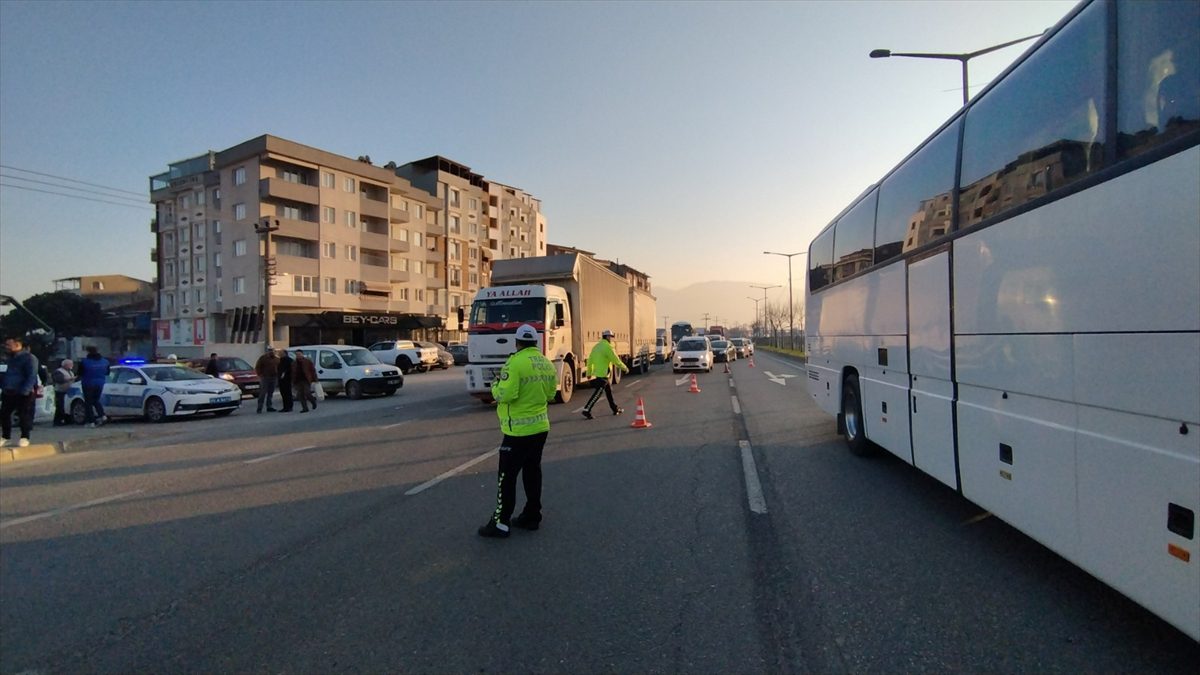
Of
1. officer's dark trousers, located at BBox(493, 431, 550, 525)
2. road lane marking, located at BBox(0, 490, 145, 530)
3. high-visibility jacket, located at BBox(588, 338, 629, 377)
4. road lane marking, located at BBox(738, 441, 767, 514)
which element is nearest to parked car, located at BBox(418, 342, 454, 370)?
high-visibility jacket, located at BBox(588, 338, 629, 377)

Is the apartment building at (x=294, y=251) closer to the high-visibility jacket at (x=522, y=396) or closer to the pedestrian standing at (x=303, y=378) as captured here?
the pedestrian standing at (x=303, y=378)

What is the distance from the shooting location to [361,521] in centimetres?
609

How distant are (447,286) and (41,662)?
208 feet

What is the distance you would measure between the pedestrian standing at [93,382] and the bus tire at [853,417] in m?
16.9

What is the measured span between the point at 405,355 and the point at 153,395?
782 inches

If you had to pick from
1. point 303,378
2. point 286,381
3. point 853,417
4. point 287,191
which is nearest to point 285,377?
point 286,381

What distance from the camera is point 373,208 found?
5400 cm

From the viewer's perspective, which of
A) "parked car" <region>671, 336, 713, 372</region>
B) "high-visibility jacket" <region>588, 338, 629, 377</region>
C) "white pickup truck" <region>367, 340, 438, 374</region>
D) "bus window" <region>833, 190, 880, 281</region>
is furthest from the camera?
"white pickup truck" <region>367, 340, 438, 374</region>

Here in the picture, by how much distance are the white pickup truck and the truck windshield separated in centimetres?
2099

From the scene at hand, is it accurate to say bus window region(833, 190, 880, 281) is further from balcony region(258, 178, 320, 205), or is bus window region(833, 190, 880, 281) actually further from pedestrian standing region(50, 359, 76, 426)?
balcony region(258, 178, 320, 205)

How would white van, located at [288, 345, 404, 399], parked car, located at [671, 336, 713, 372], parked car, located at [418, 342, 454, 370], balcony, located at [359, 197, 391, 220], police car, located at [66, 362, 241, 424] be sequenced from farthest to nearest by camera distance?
balcony, located at [359, 197, 391, 220]
parked car, located at [418, 342, 454, 370]
parked car, located at [671, 336, 713, 372]
white van, located at [288, 345, 404, 399]
police car, located at [66, 362, 241, 424]

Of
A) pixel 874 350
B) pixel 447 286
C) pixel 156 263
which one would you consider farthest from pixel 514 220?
pixel 874 350

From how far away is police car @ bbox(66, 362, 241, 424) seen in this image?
16.1 m

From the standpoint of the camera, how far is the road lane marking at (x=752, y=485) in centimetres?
621
